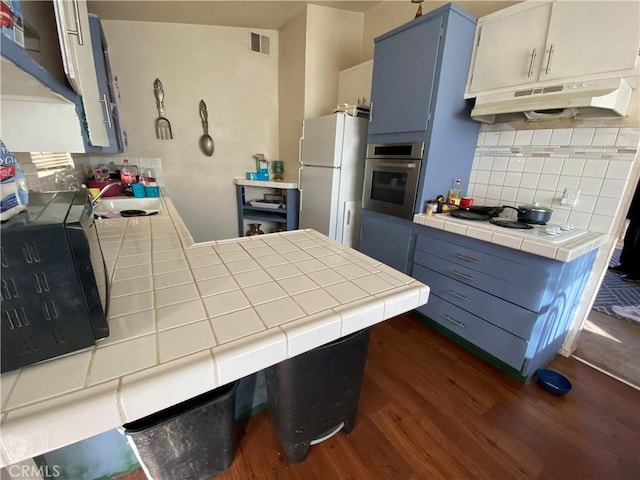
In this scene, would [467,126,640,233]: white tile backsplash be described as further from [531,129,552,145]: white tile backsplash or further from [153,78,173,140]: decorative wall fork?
[153,78,173,140]: decorative wall fork

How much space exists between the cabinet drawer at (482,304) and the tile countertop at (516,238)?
0.35 m

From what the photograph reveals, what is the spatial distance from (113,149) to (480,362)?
9.44 ft

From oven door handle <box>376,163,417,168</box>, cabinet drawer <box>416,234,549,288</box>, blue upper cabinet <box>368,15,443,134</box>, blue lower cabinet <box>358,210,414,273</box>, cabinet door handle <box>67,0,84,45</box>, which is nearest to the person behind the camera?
Answer: cabinet door handle <box>67,0,84,45</box>

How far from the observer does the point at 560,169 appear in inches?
66.2

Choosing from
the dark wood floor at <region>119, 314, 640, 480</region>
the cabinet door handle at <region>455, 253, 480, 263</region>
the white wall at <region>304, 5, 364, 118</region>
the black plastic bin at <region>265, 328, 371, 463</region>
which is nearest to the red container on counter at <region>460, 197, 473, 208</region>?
the cabinet door handle at <region>455, 253, 480, 263</region>

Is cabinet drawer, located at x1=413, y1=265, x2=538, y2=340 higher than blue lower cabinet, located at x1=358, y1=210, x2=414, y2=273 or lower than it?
lower

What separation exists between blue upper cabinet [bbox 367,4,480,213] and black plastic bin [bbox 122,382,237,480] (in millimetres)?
1713

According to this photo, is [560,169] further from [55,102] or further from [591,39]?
[55,102]

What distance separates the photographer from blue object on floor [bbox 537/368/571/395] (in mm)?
1518

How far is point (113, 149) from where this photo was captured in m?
1.85

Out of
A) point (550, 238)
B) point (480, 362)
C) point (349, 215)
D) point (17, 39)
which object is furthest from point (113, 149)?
point (480, 362)

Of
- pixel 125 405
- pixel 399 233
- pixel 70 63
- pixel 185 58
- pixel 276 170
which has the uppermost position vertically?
pixel 185 58

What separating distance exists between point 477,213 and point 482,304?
24.7 inches

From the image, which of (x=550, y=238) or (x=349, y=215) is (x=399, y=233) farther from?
(x=550, y=238)
